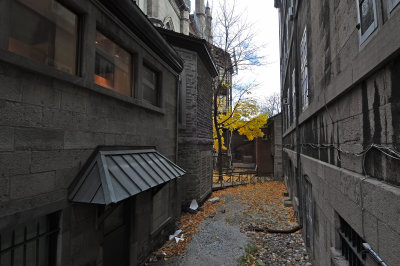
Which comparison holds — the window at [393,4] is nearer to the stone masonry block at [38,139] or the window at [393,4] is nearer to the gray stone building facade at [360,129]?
the gray stone building facade at [360,129]

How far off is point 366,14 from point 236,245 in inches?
295

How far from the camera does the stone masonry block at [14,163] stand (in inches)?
107

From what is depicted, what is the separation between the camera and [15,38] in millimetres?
3045

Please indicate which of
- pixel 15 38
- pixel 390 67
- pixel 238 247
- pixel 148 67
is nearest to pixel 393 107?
pixel 390 67

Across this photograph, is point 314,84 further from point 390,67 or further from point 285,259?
point 285,259

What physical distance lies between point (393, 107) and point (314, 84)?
12.1ft

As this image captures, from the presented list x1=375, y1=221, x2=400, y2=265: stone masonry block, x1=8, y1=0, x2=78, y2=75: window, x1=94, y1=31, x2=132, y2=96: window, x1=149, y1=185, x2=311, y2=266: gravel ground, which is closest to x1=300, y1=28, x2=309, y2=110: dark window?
x1=149, y1=185, x2=311, y2=266: gravel ground

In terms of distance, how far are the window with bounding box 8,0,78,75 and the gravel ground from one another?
6.03m

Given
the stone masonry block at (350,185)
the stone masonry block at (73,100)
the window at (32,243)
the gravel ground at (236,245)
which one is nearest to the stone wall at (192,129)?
the gravel ground at (236,245)

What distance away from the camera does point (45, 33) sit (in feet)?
11.7

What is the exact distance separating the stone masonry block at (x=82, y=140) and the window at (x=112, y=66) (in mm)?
1216

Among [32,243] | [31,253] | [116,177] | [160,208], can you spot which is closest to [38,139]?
[116,177]

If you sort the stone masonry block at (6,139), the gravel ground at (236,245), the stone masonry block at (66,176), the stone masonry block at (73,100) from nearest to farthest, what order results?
the stone masonry block at (6,139) < the stone masonry block at (66,176) < the stone masonry block at (73,100) < the gravel ground at (236,245)

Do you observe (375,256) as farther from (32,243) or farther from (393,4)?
(32,243)
